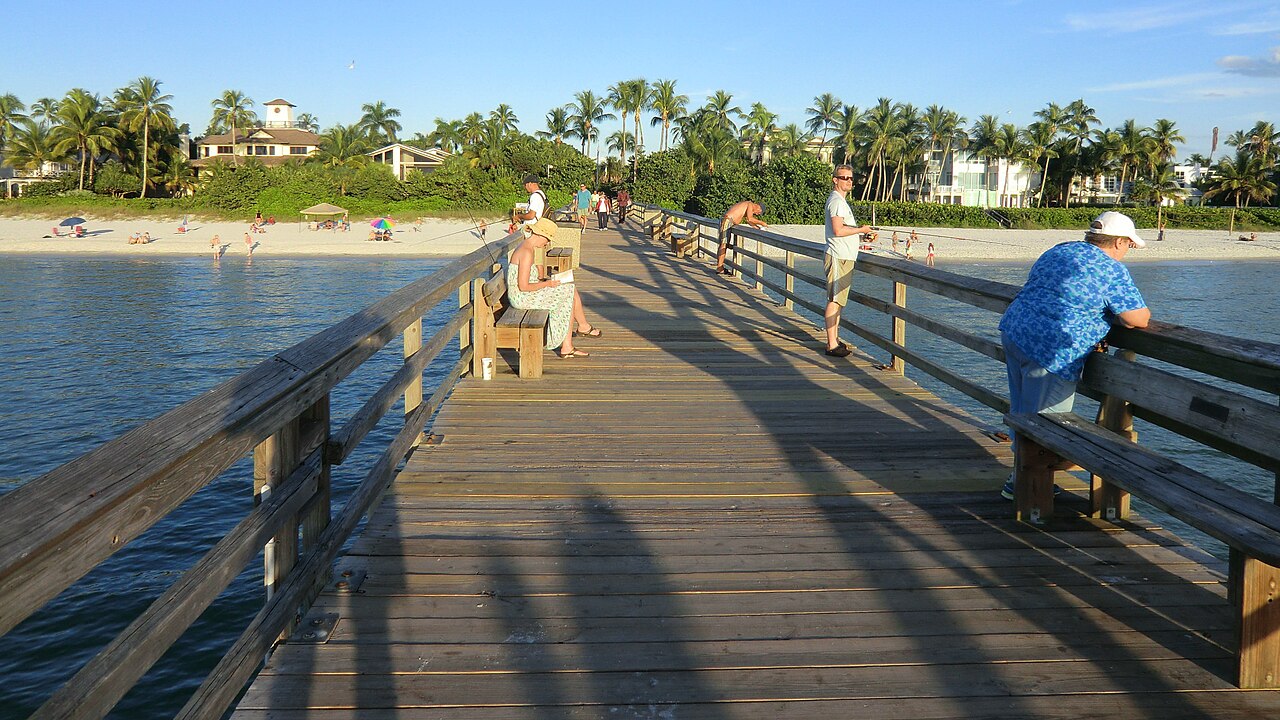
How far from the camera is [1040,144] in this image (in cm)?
7706

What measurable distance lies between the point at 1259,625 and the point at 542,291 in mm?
5585

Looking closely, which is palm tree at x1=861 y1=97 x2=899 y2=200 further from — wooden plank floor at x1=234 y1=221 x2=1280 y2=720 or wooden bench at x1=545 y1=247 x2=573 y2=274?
wooden plank floor at x1=234 y1=221 x2=1280 y2=720

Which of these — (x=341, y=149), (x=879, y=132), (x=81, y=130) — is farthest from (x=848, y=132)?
(x=81, y=130)

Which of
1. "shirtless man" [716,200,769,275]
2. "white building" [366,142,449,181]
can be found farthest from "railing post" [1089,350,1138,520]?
"white building" [366,142,449,181]

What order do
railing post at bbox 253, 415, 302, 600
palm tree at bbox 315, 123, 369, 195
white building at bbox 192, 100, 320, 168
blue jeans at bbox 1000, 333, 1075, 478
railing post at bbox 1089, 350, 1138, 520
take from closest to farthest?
railing post at bbox 253, 415, 302, 600 < railing post at bbox 1089, 350, 1138, 520 < blue jeans at bbox 1000, 333, 1075, 478 < palm tree at bbox 315, 123, 369, 195 < white building at bbox 192, 100, 320, 168

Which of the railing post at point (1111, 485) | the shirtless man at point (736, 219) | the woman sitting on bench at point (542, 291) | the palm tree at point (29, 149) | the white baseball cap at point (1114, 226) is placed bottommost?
the railing post at point (1111, 485)

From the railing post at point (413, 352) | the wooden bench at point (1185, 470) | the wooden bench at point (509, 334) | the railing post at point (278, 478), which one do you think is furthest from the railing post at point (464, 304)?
the wooden bench at point (1185, 470)

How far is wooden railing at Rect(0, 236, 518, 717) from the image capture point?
155 centimetres

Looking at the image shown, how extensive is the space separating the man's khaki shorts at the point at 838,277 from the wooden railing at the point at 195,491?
15.0 ft

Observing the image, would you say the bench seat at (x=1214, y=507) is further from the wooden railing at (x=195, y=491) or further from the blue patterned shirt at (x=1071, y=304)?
the wooden railing at (x=195, y=491)

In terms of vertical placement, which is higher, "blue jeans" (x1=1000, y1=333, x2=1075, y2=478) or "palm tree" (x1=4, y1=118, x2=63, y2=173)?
"palm tree" (x1=4, y1=118, x2=63, y2=173)

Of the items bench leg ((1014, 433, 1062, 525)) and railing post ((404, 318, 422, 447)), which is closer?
bench leg ((1014, 433, 1062, 525))

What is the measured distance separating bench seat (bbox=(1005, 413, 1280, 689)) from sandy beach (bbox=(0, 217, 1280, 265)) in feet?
138

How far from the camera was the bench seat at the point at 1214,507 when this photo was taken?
2.63 meters
